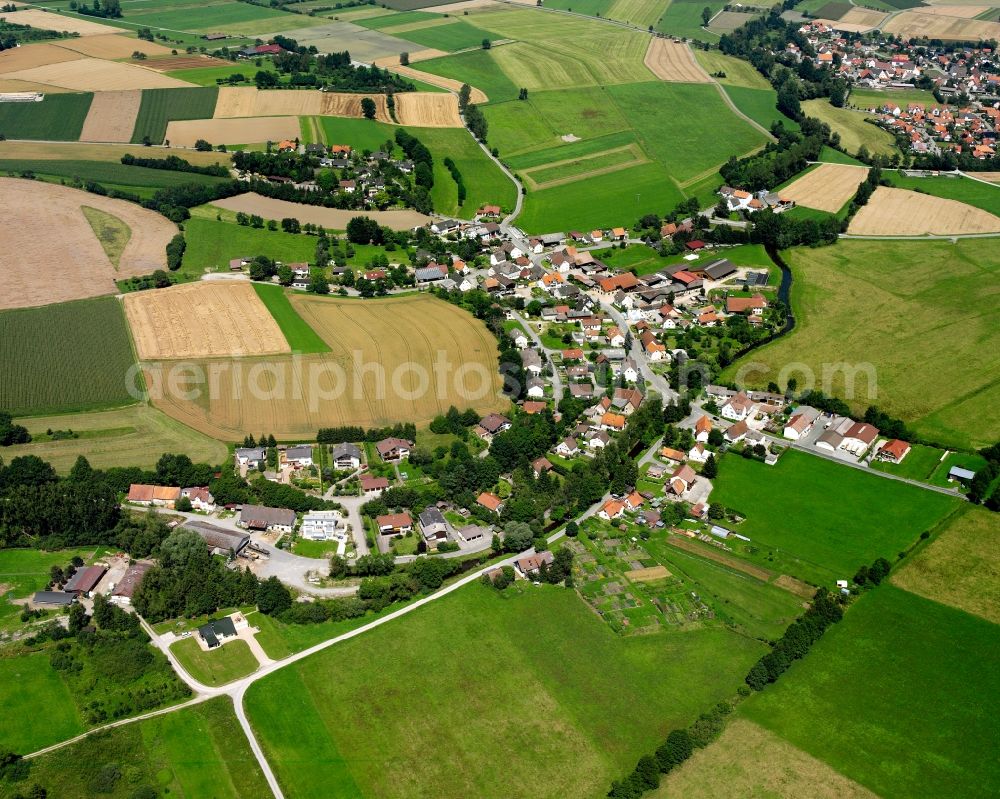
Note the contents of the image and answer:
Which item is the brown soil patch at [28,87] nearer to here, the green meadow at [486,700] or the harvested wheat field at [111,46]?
the harvested wheat field at [111,46]

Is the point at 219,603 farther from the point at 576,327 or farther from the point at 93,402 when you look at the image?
the point at 576,327

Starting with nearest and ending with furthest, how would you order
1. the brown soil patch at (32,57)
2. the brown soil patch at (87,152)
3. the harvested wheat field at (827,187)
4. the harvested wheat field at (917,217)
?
1. the harvested wheat field at (917,217)
2. the harvested wheat field at (827,187)
3. the brown soil patch at (87,152)
4. the brown soil patch at (32,57)

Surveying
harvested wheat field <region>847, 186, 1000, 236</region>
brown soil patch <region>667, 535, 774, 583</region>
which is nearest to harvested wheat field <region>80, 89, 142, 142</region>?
harvested wheat field <region>847, 186, 1000, 236</region>

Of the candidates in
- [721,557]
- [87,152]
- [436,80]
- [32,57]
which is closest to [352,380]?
[721,557]

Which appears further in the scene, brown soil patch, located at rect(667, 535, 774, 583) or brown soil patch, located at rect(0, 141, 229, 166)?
brown soil patch, located at rect(0, 141, 229, 166)

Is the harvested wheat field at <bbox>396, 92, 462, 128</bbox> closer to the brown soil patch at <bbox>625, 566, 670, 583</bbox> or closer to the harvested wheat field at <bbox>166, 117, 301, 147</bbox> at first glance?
the harvested wheat field at <bbox>166, 117, 301, 147</bbox>

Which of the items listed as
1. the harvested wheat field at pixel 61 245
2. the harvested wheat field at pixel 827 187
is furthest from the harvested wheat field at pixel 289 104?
the harvested wheat field at pixel 827 187
